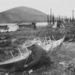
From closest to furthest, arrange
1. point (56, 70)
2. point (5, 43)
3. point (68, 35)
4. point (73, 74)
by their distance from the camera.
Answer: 1. point (73, 74)
2. point (56, 70)
3. point (5, 43)
4. point (68, 35)

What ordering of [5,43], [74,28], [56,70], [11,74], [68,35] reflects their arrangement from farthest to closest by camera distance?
[74,28]
[68,35]
[5,43]
[56,70]
[11,74]

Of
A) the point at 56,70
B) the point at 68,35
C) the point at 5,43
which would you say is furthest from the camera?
the point at 68,35

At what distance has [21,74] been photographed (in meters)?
7.60

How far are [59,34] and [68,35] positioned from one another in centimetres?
150

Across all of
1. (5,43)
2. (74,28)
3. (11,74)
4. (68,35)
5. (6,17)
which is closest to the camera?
(11,74)

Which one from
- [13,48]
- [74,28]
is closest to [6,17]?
[74,28]

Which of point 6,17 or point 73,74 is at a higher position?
point 6,17

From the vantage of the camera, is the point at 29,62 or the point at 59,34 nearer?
the point at 29,62

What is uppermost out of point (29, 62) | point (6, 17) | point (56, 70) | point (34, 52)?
point (6, 17)

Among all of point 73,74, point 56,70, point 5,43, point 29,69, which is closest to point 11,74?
point 29,69

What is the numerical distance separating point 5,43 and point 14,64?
6.30 metres

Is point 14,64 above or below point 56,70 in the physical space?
above

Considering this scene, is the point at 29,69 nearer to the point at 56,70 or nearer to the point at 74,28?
the point at 56,70

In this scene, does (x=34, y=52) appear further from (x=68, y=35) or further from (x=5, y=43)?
(x=68, y=35)
